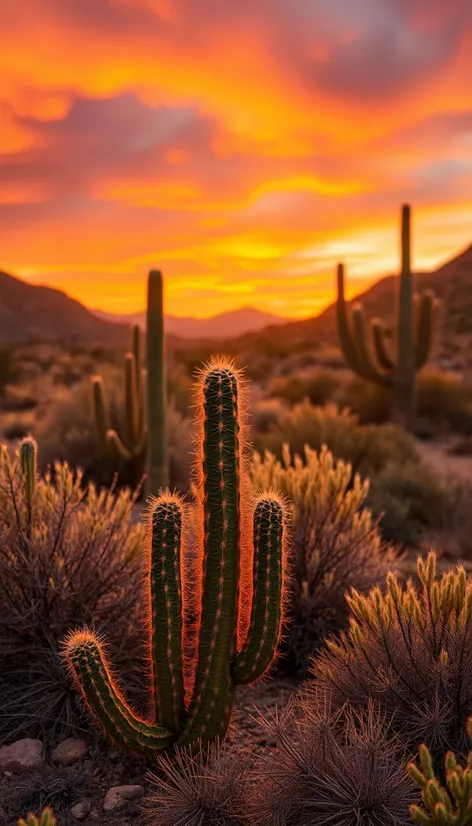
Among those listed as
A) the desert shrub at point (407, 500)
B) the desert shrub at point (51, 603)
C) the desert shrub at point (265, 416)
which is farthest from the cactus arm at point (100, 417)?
the desert shrub at point (265, 416)

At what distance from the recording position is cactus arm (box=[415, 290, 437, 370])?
17984 mm

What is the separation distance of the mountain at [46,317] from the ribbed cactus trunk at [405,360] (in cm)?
10382

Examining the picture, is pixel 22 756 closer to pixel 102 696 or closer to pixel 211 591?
pixel 102 696

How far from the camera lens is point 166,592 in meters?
4.16

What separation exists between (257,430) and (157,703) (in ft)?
43.6

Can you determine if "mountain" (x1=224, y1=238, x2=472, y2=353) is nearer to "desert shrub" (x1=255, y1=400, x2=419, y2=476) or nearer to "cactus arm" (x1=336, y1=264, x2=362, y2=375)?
"cactus arm" (x1=336, y1=264, x2=362, y2=375)

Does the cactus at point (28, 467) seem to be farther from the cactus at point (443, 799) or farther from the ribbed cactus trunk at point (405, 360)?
the ribbed cactus trunk at point (405, 360)

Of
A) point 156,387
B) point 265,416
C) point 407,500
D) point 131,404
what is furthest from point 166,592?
point 265,416

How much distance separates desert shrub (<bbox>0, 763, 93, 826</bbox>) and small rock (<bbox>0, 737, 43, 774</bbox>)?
7 centimetres

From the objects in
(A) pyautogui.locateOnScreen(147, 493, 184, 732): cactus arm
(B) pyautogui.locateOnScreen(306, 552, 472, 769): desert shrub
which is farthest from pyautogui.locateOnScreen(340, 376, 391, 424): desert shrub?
(A) pyautogui.locateOnScreen(147, 493, 184, 732): cactus arm

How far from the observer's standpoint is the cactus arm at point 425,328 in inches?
708

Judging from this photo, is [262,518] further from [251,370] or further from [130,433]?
[251,370]

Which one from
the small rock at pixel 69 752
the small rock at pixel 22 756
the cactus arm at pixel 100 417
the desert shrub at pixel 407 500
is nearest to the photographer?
the small rock at pixel 22 756

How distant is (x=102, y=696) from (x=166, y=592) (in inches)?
23.7
